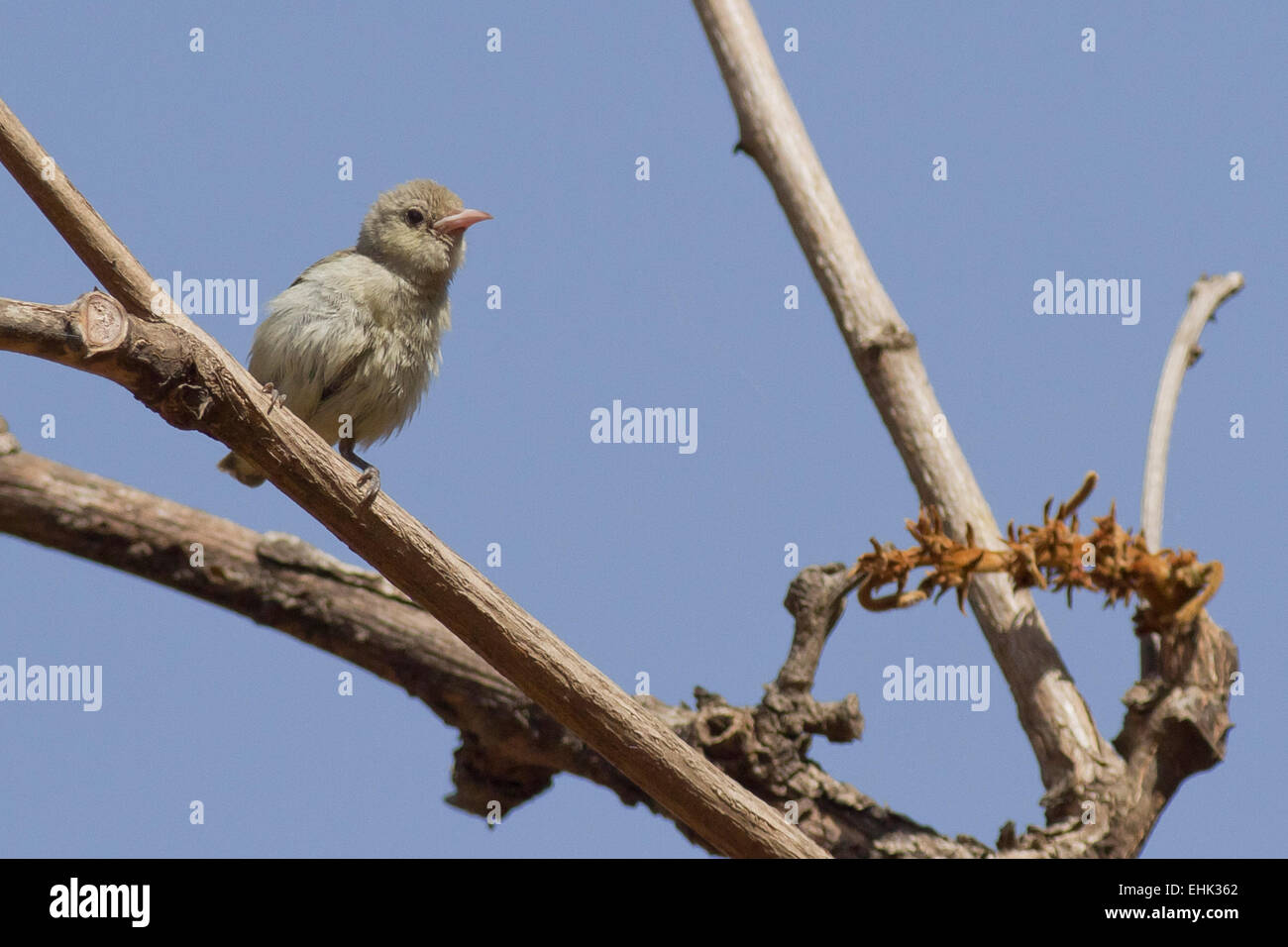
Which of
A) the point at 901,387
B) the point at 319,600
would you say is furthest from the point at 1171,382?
the point at 319,600

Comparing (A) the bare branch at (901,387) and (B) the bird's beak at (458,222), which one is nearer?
(A) the bare branch at (901,387)

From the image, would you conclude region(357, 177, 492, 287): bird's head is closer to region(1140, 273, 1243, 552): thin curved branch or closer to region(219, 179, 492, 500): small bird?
region(219, 179, 492, 500): small bird

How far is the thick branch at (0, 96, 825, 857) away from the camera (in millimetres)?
3445

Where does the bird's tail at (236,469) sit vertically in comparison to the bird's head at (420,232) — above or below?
below

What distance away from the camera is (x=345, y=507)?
12.5 feet

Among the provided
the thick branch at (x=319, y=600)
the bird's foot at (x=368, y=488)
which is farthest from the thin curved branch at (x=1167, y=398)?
the bird's foot at (x=368, y=488)

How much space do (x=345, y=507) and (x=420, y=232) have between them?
2722mm

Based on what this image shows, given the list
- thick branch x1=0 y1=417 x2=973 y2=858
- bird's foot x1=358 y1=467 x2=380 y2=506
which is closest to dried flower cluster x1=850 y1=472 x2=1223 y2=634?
thick branch x1=0 y1=417 x2=973 y2=858

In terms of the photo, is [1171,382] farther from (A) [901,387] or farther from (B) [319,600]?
(B) [319,600]

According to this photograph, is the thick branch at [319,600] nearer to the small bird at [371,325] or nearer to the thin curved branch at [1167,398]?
the small bird at [371,325]

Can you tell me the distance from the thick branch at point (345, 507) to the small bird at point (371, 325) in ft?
6.32

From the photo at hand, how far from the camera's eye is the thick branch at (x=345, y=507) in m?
3.45

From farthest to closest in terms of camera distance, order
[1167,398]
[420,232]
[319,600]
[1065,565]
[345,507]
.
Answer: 1. [420,232]
2. [319,600]
3. [1167,398]
4. [1065,565]
5. [345,507]
